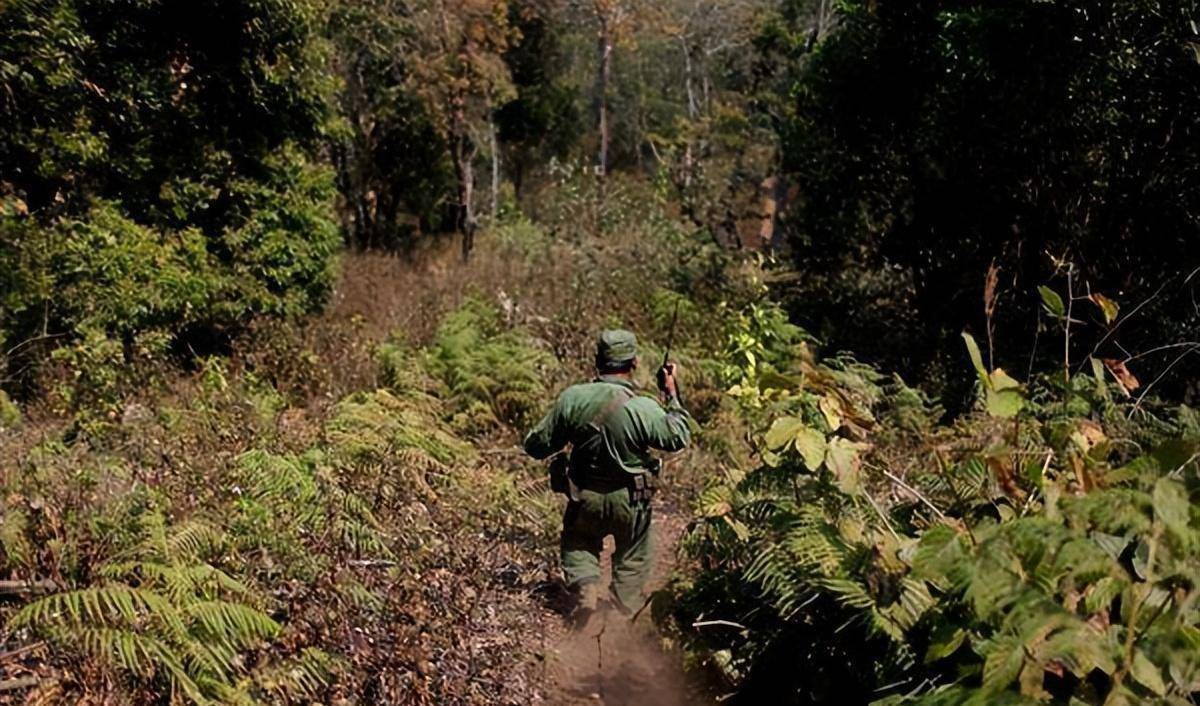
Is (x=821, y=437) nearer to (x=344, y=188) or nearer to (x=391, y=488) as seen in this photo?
(x=391, y=488)

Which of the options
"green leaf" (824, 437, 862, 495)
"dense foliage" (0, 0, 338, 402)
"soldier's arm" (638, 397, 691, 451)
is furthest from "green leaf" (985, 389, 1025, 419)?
"dense foliage" (0, 0, 338, 402)

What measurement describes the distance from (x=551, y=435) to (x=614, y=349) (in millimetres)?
554

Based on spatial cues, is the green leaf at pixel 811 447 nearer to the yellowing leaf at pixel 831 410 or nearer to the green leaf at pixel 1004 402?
the yellowing leaf at pixel 831 410

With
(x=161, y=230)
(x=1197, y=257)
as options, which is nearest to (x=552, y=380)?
(x=161, y=230)

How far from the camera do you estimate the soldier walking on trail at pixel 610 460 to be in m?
4.93

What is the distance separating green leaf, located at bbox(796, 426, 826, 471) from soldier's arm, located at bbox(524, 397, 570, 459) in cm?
Answer: 190

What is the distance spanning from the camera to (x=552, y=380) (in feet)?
29.7

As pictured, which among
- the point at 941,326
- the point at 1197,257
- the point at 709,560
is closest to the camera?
the point at 709,560

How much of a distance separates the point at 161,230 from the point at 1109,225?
8875 millimetres

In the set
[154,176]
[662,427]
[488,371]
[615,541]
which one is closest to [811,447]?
[662,427]

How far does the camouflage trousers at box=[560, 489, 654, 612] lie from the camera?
5070 millimetres

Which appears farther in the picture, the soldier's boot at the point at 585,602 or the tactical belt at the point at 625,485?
the soldier's boot at the point at 585,602

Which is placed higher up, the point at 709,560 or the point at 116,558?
the point at 116,558

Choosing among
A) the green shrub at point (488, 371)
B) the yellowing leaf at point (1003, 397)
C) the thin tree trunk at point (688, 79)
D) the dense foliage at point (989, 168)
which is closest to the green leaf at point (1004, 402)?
the yellowing leaf at point (1003, 397)
